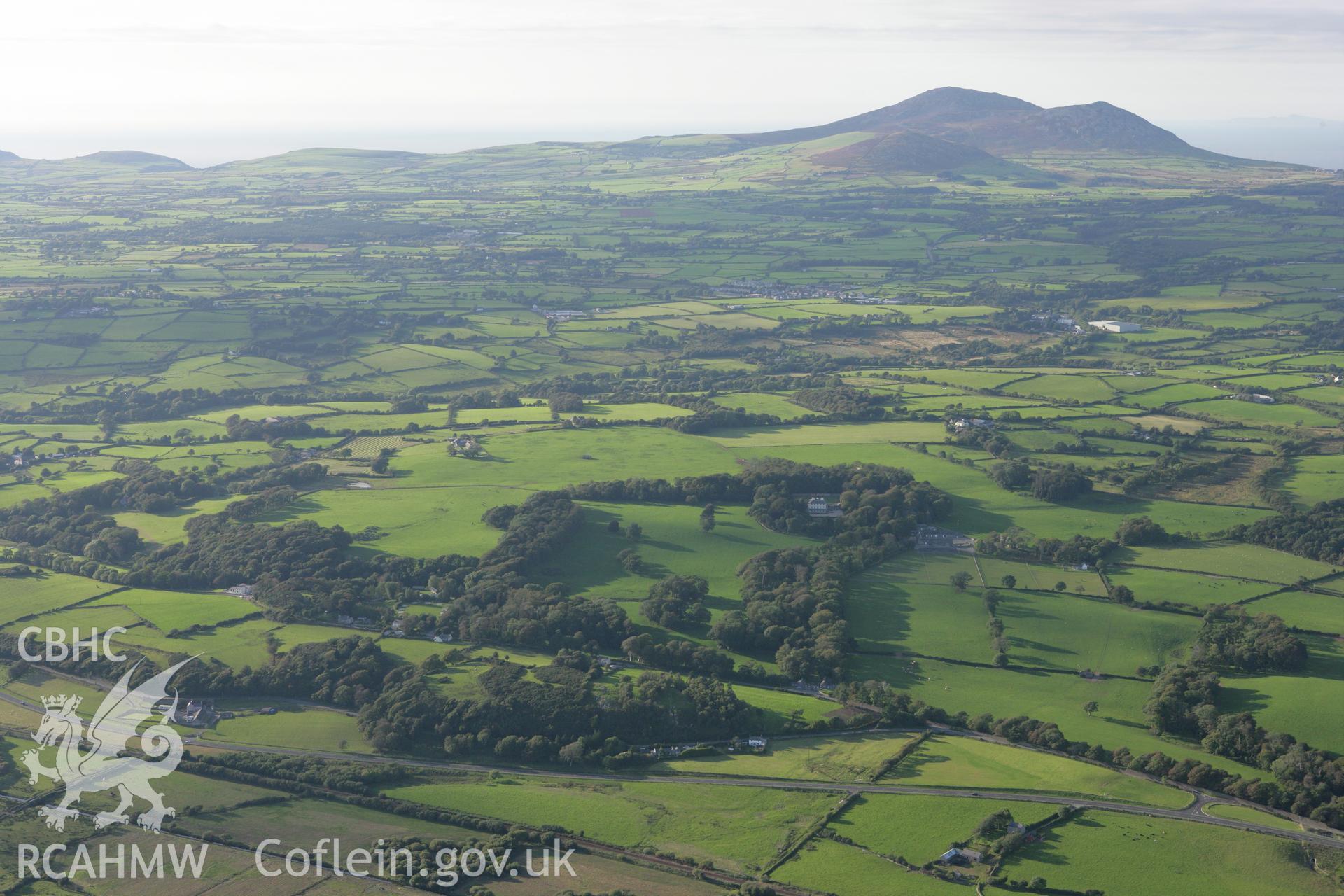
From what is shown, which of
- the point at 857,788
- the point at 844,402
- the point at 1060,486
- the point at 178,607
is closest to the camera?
the point at 857,788


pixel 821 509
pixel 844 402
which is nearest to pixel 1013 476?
pixel 821 509

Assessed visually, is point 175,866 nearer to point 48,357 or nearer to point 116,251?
point 48,357

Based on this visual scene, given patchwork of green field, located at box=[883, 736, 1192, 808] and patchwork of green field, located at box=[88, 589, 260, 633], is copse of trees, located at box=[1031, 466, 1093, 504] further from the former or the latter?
patchwork of green field, located at box=[88, 589, 260, 633]

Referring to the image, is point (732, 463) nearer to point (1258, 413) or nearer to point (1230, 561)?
point (1230, 561)

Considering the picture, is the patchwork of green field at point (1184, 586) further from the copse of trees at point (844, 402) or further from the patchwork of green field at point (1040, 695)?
the copse of trees at point (844, 402)

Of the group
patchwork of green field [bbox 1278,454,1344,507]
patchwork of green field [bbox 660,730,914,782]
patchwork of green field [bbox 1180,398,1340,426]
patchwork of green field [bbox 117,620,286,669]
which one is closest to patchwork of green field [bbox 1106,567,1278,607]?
patchwork of green field [bbox 1278,454,1344,507]

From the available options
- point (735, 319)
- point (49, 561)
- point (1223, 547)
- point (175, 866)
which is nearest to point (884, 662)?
point (1223, 547)
